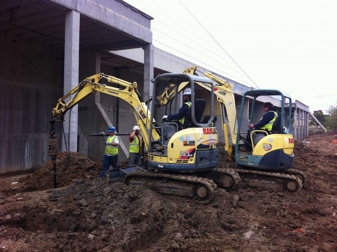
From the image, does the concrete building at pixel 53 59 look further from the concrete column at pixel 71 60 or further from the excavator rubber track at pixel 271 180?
the excavator rubber track at pixel 271 180

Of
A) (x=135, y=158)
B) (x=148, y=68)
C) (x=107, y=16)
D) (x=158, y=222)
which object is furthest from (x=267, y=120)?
(x=148, y=68)

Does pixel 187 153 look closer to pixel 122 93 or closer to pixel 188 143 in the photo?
pixel 188 143

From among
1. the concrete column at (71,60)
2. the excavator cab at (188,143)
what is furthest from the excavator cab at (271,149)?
the concrete column at (71,60)

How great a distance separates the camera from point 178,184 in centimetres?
697

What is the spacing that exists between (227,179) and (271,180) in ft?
4.61

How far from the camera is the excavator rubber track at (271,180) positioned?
811cm

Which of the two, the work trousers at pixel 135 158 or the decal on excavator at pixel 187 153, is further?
the work trousers at pixel 135 158

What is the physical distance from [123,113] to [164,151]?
11625 mm

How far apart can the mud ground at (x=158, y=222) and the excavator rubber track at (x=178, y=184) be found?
0.18 meters

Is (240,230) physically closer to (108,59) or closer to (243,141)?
(243,141)

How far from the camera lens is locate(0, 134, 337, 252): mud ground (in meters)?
4.61

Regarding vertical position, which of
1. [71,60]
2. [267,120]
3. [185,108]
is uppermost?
[71,60]

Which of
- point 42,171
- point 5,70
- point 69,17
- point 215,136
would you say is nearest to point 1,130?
point 5,70

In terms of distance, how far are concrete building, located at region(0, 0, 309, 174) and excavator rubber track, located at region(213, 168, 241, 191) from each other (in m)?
4.52
